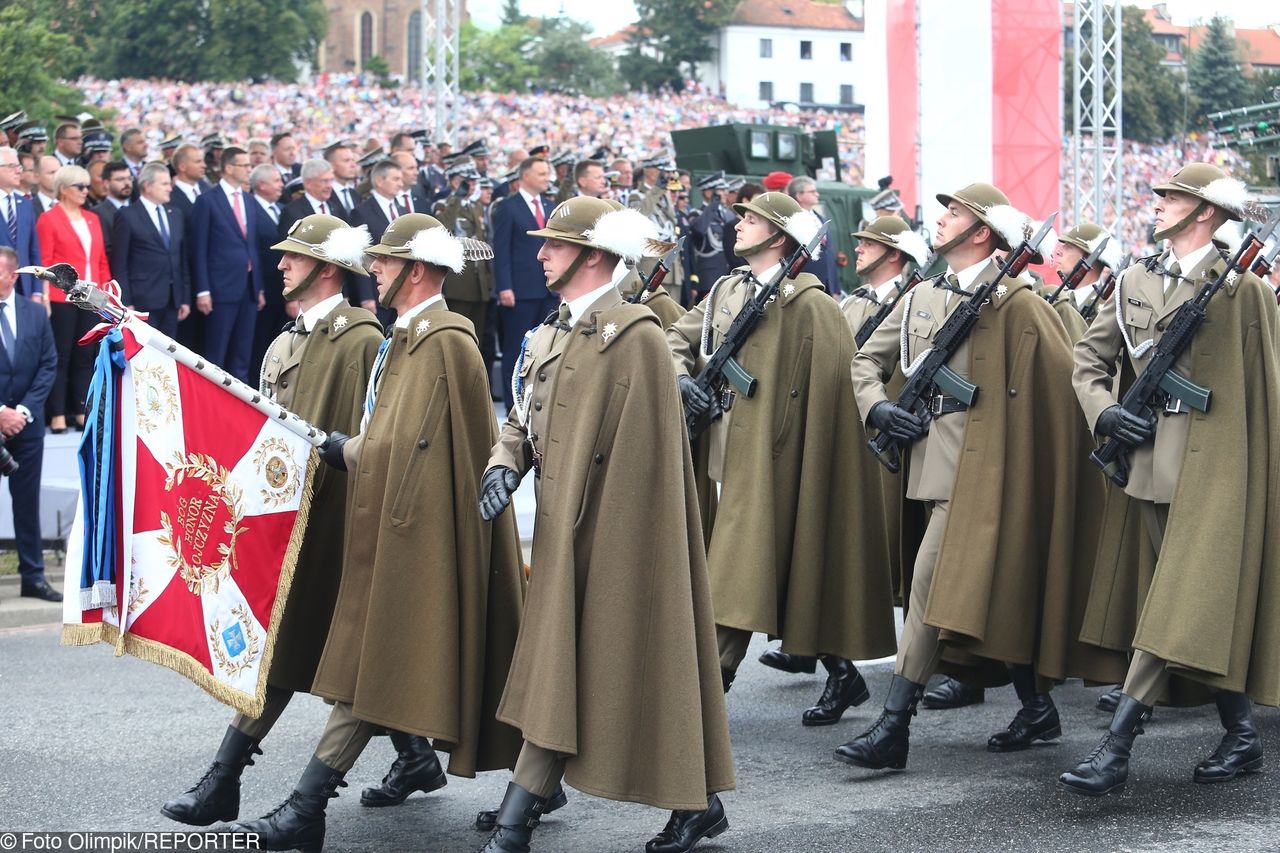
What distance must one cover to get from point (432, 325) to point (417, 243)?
1.02 feet

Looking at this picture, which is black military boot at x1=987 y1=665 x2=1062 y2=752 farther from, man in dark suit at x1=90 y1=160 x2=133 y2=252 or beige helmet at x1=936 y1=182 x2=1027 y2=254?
man in dark suit at x1=90 y1=160 x2=133 y2=252

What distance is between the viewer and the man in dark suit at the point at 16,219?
1184 cm

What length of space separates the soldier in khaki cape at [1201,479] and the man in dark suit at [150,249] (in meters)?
8.51

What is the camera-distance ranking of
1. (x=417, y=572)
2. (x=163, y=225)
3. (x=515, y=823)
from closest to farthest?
(x=515, y=823)
(x=417, y=572)
(x=163, y=225)

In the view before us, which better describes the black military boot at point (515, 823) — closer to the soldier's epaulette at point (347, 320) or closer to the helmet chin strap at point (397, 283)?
the helmet chin strap at point (397, 283)

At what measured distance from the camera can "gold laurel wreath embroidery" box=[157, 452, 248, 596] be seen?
5730mm

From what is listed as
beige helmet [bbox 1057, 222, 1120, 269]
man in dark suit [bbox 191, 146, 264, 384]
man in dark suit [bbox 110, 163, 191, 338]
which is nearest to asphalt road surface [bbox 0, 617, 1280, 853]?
beige helmet [bbox 1057, 222, 1120, 269]

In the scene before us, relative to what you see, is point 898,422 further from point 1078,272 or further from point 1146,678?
point 1078,272

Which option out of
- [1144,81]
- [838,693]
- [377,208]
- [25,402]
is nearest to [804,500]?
[838,693]

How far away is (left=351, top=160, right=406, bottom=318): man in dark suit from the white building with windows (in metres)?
81.8

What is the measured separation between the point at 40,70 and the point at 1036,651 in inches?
1482

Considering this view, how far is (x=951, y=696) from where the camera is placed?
7.94 meters

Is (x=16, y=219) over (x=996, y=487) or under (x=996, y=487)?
over

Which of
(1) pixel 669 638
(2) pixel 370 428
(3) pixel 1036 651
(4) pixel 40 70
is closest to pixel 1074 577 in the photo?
(3) pixel 1036 651
